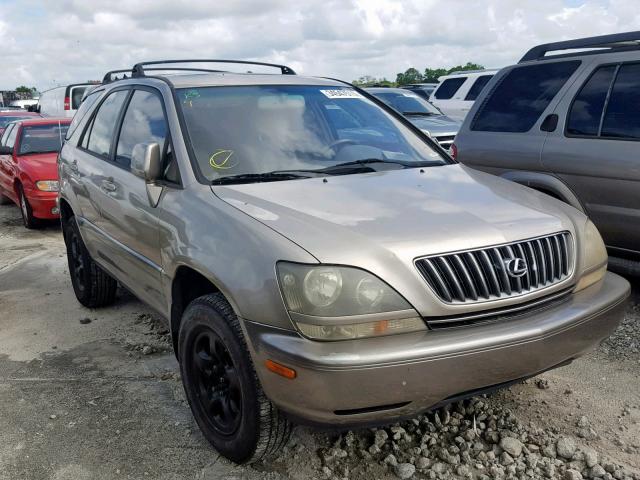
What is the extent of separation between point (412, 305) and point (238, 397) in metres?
0.93

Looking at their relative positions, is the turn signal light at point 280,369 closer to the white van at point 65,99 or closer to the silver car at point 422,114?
the silver car at point 422,114

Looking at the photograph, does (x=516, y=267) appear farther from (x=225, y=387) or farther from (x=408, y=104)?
(x=408, y=104)

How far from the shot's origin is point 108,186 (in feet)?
13.6

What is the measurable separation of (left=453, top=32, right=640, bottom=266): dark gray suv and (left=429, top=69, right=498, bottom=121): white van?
861 centimetres

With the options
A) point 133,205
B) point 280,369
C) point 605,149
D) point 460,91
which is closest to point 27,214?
point 133,205

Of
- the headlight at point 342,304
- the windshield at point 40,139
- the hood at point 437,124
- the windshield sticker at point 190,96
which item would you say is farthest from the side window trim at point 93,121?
the hood at point 437,124

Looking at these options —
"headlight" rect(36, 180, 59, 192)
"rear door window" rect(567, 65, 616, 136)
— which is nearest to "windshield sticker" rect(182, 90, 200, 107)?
"rear door window" rect(567, 65, 616, 136)

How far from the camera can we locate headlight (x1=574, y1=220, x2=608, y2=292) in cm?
297

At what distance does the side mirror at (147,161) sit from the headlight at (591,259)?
2.10 meters

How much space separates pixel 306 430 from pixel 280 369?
923 mm

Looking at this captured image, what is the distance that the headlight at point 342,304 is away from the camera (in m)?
2.42

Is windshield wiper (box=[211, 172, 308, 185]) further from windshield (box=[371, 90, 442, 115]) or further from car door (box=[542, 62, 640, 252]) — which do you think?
windshield (box=[371, 90, 442, 115])

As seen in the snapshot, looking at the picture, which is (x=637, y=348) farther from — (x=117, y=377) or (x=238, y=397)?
(x=117, y=377)

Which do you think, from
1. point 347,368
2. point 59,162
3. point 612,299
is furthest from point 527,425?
point 59,162
